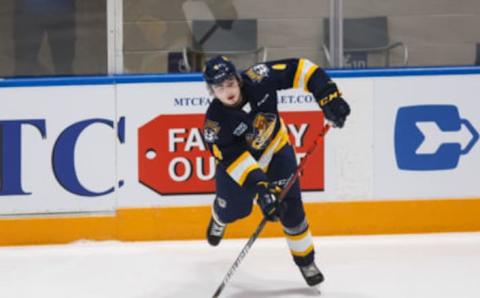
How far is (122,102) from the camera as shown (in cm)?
418

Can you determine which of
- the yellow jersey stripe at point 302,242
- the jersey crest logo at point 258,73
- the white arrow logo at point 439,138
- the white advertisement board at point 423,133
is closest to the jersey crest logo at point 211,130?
the jersey crest logo at point 258,73

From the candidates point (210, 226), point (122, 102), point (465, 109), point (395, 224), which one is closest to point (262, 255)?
point (210, 226)

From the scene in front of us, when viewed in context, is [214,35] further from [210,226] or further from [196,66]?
[210,226]

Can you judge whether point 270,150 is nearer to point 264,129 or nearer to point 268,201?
point 264,129

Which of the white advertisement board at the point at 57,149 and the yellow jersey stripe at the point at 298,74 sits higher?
the yellow jersey stripe at the point at 298,74

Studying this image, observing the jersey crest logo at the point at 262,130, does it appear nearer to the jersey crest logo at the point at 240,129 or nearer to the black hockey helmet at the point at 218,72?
the jersey crest logo at the point at 240,129

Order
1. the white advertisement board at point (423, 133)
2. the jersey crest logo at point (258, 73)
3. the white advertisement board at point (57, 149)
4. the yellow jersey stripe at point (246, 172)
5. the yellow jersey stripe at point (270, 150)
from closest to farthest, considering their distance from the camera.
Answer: the yellow jersey stripe at point (246, 172)
the jersey crest logo at point (258, 73)
the yellow jersey stripe at point (270, 150)
the white advertisement board at point (57, 149)
the white advertisement board at point (423, 133)

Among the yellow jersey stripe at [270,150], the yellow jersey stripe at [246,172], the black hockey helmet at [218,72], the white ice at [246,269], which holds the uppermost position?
the black hockey helmet at [218,72]

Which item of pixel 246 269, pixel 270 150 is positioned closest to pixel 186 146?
pixel 246 269

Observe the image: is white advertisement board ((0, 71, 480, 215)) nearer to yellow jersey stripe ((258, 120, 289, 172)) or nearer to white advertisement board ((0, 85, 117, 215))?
white advertisement board ((0, 85, 117, 215))

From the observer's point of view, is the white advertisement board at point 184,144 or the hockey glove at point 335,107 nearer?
the hockey glove at point 335,107

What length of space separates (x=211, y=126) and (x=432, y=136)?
1.61 metres

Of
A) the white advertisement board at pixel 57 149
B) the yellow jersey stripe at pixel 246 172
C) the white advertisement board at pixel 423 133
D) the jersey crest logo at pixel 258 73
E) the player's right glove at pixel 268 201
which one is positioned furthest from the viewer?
the white advertisement board at pixel 423 133

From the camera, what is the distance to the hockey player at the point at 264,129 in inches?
118
